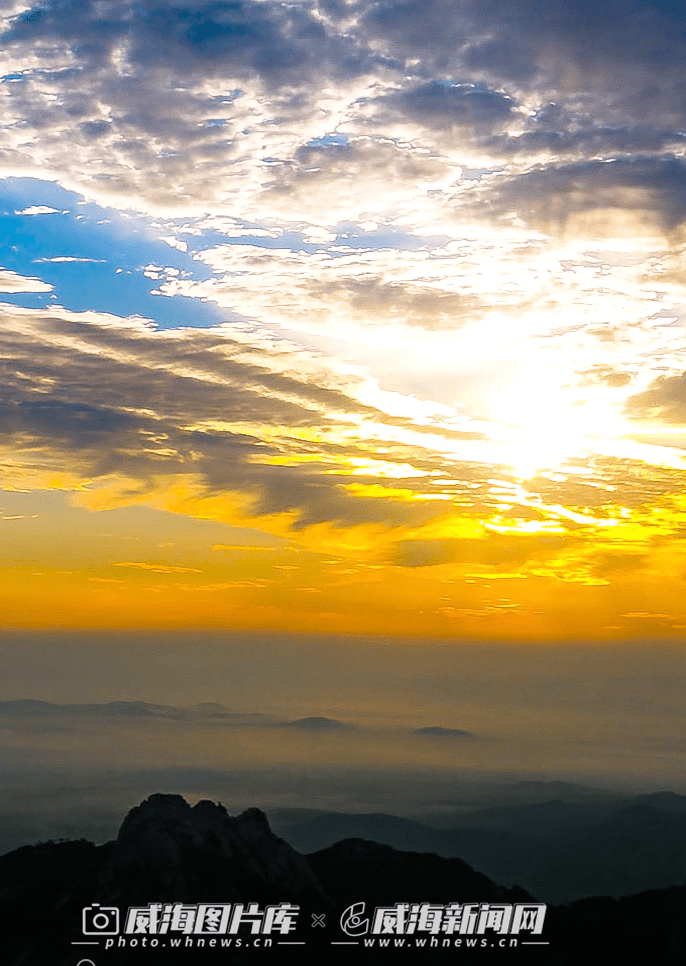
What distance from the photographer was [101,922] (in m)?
119

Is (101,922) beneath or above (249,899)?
above

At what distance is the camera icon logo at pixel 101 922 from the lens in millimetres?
113438

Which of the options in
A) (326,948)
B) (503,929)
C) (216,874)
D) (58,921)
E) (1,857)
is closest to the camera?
(503,929)

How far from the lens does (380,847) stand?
191250mm

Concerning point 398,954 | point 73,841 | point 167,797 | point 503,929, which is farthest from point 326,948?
point 73,841

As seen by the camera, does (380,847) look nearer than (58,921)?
No

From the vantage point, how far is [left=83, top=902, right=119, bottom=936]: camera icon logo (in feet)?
372

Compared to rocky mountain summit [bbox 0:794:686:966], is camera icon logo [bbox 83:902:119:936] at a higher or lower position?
higher

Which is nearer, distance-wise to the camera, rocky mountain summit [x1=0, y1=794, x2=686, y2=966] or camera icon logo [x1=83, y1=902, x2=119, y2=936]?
camera icon logo [x1=83, y1=902, x2=119, y2=936]

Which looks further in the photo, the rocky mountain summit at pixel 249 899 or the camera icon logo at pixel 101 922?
the rocky mountain summit at pixel 249 899

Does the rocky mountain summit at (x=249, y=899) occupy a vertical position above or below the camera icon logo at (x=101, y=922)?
below

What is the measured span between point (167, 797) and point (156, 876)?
59.0 ft

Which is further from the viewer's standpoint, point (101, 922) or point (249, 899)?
point (249, 899)

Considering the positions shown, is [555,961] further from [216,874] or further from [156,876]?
[156,876]
